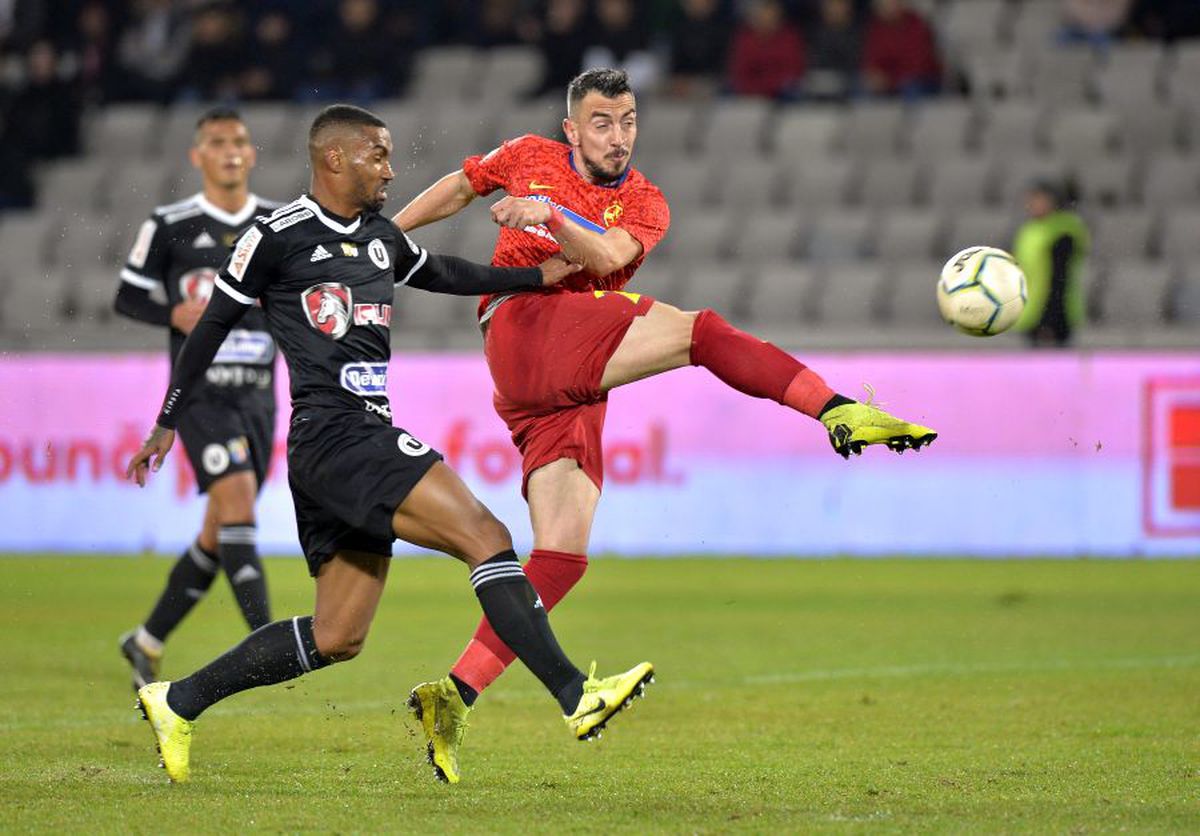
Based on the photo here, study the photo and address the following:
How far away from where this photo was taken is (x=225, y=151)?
8398 millimetres

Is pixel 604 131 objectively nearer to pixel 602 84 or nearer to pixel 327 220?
pixel 602 84

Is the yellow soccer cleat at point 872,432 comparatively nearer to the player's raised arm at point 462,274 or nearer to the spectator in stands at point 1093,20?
the player's raised arm at point 462,274

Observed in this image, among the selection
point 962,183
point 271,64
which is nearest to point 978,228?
point 962,183

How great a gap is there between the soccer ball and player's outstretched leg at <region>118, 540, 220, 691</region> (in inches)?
137

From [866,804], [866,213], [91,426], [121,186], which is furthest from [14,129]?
[866,804]

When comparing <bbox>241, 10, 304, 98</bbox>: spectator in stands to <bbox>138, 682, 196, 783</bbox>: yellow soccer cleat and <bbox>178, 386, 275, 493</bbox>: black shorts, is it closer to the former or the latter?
<bbox>178, 386, 275, 493</bbox>: black shorts

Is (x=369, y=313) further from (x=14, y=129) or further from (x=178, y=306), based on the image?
(x=14, y=129)

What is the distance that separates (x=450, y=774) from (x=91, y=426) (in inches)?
328

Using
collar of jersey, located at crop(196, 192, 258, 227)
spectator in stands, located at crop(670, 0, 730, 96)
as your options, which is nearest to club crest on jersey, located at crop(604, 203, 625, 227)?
collar of jersey, located at crop(196, 192, 258, 227)

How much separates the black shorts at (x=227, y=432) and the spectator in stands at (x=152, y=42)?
1068 cm

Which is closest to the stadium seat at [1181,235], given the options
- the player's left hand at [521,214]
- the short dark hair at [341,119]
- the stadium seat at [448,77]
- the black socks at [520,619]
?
the stadium seat at [448,77]

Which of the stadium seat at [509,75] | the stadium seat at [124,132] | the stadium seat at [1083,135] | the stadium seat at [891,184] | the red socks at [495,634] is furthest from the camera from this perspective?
the stadium seat at [124,132]

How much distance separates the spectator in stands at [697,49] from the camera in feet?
54.5

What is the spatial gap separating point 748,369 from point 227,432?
10.0 feet
